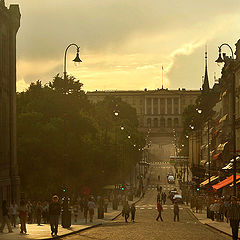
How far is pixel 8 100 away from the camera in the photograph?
5247cm

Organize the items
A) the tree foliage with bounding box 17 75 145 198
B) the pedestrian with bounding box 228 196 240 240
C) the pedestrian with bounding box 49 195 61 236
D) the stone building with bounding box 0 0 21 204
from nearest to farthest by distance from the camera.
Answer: the pedestrian with bounding box 228 196 240 240 < the pedestrian with bounding box 49 195 61 236 < the stone building with bounding box 0 0 21 204 < the tree foliage with bounding box 17 75 145 198

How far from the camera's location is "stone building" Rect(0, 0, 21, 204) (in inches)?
1981

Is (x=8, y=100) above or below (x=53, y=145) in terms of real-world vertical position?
above

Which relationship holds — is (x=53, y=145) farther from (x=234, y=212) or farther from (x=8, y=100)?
(x=234, y=212)

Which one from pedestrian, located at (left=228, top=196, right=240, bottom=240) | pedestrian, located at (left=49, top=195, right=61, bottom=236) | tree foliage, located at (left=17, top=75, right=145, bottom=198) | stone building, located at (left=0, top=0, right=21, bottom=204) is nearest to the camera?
pedestrian, located at (left=228, top=196, right=240, bottom=240)

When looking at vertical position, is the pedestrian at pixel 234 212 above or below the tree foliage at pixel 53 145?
below

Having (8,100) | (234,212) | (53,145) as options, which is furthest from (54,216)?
(53,145)

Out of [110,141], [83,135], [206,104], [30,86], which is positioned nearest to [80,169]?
[83,135]

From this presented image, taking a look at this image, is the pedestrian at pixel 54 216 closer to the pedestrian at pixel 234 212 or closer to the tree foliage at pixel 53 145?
the pedestrian at pixel 234 212

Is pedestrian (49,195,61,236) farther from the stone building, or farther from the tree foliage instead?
the tree foliage

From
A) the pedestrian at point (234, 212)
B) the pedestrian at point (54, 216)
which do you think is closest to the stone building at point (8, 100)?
the pedestrian at point (54, 216)

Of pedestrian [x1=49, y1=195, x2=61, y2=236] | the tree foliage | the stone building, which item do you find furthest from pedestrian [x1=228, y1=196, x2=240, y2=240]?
the tree foliage

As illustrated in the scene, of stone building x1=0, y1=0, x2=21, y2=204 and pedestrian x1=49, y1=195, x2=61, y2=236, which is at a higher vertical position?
stone building x1=0, y1=0, x2=21, y2=204

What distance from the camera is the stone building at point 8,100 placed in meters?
50.3
